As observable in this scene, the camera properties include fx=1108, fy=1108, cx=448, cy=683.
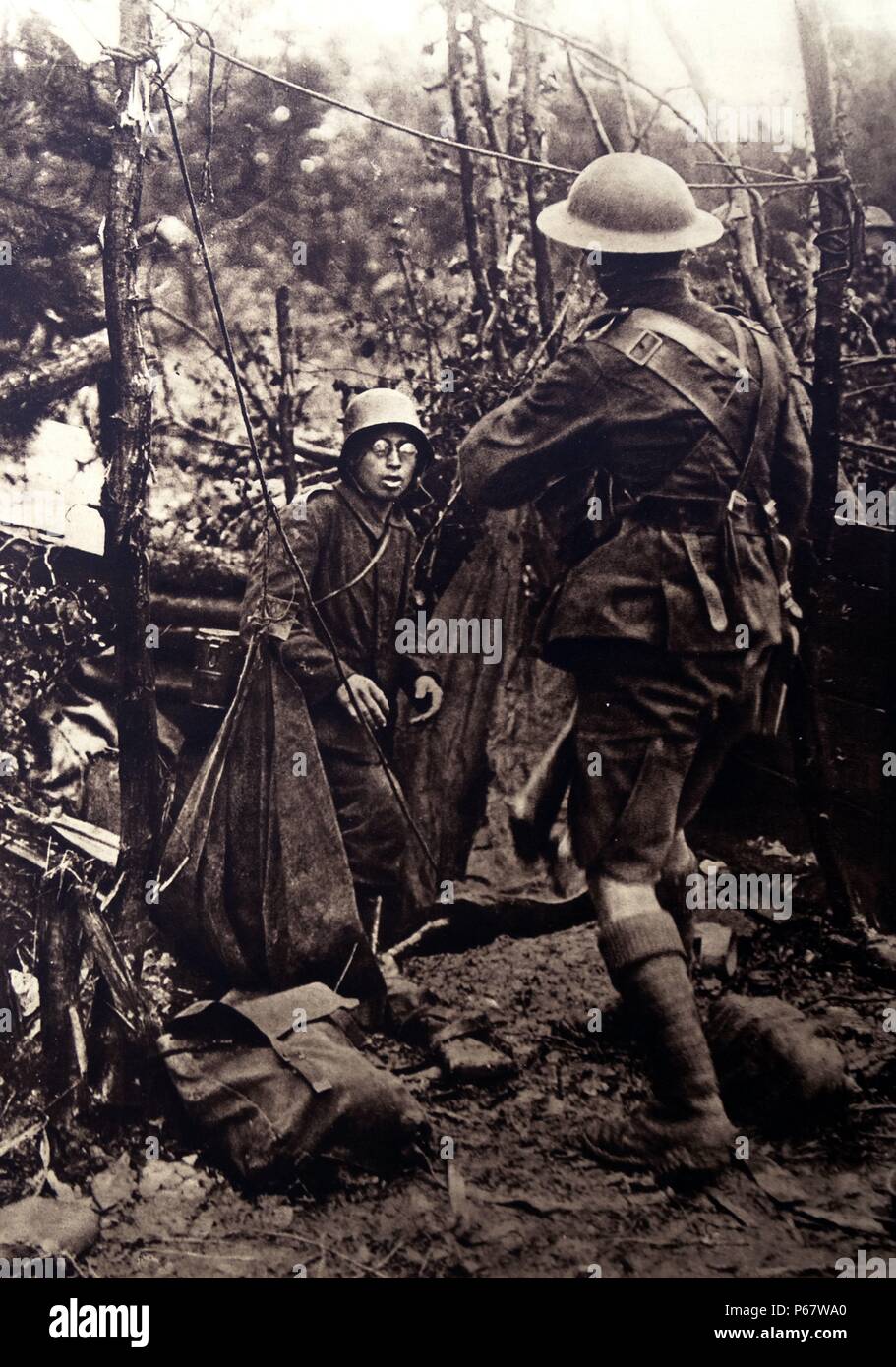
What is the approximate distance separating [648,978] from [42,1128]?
6.50ft

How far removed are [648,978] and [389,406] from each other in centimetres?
198

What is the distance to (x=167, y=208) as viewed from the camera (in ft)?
12.0

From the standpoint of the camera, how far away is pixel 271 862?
352 cm

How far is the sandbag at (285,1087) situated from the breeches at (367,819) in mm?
409

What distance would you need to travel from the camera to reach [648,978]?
11.0ft

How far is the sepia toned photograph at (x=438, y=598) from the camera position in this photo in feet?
11.3

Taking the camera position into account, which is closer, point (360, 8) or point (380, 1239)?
point (380, 1239)

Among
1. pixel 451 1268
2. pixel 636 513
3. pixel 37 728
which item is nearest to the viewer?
pixel 451 1268

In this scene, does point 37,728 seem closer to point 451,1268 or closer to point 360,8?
point 451,1268

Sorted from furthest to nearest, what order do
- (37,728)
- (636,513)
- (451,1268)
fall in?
A: (37,728), (636,513), (451,1268)

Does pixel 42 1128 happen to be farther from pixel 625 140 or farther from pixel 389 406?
pixel 625 140
